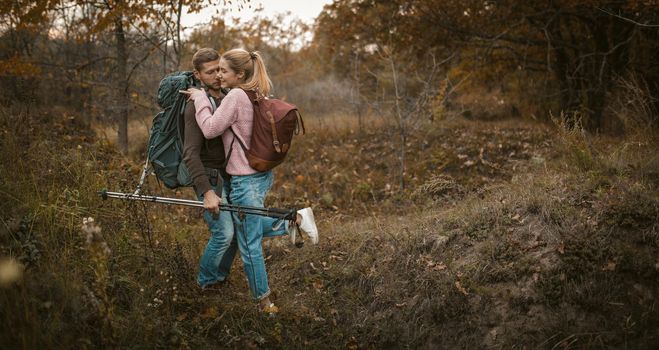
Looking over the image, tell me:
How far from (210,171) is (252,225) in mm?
549

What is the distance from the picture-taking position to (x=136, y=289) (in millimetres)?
3918

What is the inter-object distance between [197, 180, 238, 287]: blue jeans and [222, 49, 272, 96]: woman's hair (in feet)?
2.73

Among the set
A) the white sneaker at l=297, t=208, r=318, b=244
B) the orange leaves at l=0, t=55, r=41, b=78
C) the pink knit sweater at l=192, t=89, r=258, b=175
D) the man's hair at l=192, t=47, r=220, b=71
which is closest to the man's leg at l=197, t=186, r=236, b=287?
the pink knit sweater at l=192, t=89, r=258, b=175

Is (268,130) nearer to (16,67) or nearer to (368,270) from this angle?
(368,270)

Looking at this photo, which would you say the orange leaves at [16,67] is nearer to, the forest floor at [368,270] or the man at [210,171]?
the forest floor at [368,270]

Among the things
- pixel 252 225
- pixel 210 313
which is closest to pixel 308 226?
pixel 252 225

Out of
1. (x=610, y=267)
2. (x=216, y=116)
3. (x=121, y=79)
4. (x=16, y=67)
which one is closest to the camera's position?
(x=216, y=116)

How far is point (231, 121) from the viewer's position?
3.53m

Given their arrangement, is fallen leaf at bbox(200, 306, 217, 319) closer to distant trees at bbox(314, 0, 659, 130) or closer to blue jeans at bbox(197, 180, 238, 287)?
blue jeans at bbox(197, 180, 238, 287)

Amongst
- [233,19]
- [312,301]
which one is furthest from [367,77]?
[312,301]

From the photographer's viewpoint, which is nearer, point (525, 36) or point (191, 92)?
point (191, 92)

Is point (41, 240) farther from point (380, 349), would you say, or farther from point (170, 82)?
point (380, 349)

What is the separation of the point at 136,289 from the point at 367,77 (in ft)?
38.9

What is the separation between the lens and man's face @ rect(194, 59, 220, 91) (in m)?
3.80
